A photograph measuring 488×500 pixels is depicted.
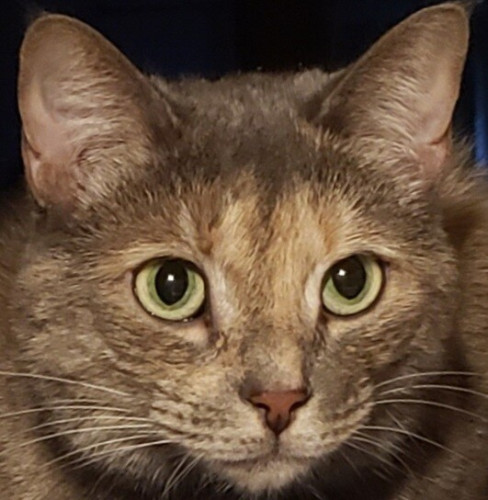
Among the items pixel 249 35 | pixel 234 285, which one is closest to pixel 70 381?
pixel 234 285

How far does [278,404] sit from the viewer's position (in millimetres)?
1044

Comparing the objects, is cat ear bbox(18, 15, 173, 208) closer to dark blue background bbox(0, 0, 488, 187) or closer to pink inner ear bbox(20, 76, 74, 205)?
pink inner ear bbox(20, 76, 74, 205)

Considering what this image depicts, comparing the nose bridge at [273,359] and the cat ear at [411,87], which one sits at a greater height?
the cat ear at [411,87]

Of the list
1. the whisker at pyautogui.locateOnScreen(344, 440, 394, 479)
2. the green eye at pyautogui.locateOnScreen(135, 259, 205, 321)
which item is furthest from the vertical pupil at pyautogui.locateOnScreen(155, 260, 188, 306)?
the whisker at pyautogui.locateOnScreen(344, 440, 394, 479)

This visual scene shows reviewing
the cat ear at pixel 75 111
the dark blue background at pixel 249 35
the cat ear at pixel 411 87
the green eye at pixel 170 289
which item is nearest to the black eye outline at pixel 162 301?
the green eye at pixel 170 289

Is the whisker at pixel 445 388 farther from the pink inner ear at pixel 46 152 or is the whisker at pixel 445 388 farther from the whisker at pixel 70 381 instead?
the pink inner ear at pixel 46 152

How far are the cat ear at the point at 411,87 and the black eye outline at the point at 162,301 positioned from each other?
0.21 meters

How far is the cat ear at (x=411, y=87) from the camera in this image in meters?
1.16

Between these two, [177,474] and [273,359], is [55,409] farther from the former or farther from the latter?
[273,359]

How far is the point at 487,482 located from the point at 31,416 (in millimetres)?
523

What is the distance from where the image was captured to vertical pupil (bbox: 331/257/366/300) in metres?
1.16

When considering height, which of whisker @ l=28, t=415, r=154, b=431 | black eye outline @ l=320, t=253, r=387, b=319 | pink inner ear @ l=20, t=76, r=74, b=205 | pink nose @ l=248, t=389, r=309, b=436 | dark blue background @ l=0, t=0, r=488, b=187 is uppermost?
dark blue background @ l=0, t=0, r=488, b=187

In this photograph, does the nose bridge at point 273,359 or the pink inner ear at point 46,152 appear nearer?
the nose bridge at point 273,359

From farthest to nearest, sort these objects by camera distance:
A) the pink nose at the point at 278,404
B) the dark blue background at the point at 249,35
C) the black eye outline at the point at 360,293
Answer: the dark blue background at the point at 249,35
the black eye outline at the point at 360,293
the pink nose at the point at 278,404
